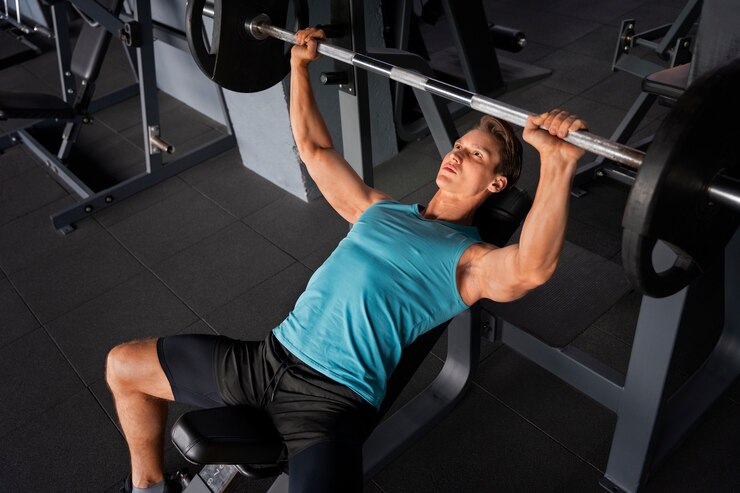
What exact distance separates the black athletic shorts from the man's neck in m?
0.45

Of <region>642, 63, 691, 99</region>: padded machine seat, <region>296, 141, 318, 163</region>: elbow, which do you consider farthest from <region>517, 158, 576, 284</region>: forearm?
<region>642, 63, 691, 99</region>: padded machine seat

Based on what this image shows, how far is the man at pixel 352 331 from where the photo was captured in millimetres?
1200

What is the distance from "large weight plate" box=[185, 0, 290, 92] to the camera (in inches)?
61.0

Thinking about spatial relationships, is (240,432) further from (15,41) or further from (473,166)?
(15,41)

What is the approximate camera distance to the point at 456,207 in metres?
1.43

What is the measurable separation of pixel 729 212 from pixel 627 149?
0.87 ft

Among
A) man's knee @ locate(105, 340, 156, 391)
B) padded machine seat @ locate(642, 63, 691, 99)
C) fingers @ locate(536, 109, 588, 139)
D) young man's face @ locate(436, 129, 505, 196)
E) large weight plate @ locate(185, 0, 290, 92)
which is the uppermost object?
fingers @ locate(536, 109, 588, 139)

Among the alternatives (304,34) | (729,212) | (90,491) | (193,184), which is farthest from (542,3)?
(90,491)

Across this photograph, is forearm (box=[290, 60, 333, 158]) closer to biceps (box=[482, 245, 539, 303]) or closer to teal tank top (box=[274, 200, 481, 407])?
teal tank top (box=[274, 200, 481, 407])

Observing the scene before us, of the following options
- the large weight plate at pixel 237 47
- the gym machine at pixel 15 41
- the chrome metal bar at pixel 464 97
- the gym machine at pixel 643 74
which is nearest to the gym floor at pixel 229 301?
the gym machine at pixel 643 74

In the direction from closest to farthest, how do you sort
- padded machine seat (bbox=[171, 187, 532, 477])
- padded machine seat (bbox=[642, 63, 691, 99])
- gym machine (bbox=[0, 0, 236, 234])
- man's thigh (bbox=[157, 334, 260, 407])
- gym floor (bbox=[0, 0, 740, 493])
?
padded machine seat (bbox=[171, 187, 532, 477]), man's thigh (bbox=[157, 334, 260, 407]), gym floor (bbox=[0, 0, 740, 493]), padded machine seat (bbox=[642, 63, 691, 99]), gym machine (bbox=[0, 0, 236, 234])

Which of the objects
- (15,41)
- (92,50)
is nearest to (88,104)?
(92,50)

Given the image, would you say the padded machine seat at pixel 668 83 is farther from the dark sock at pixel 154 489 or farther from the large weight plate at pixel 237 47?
the dark sock at pixel 154 489

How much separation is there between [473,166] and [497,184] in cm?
7
